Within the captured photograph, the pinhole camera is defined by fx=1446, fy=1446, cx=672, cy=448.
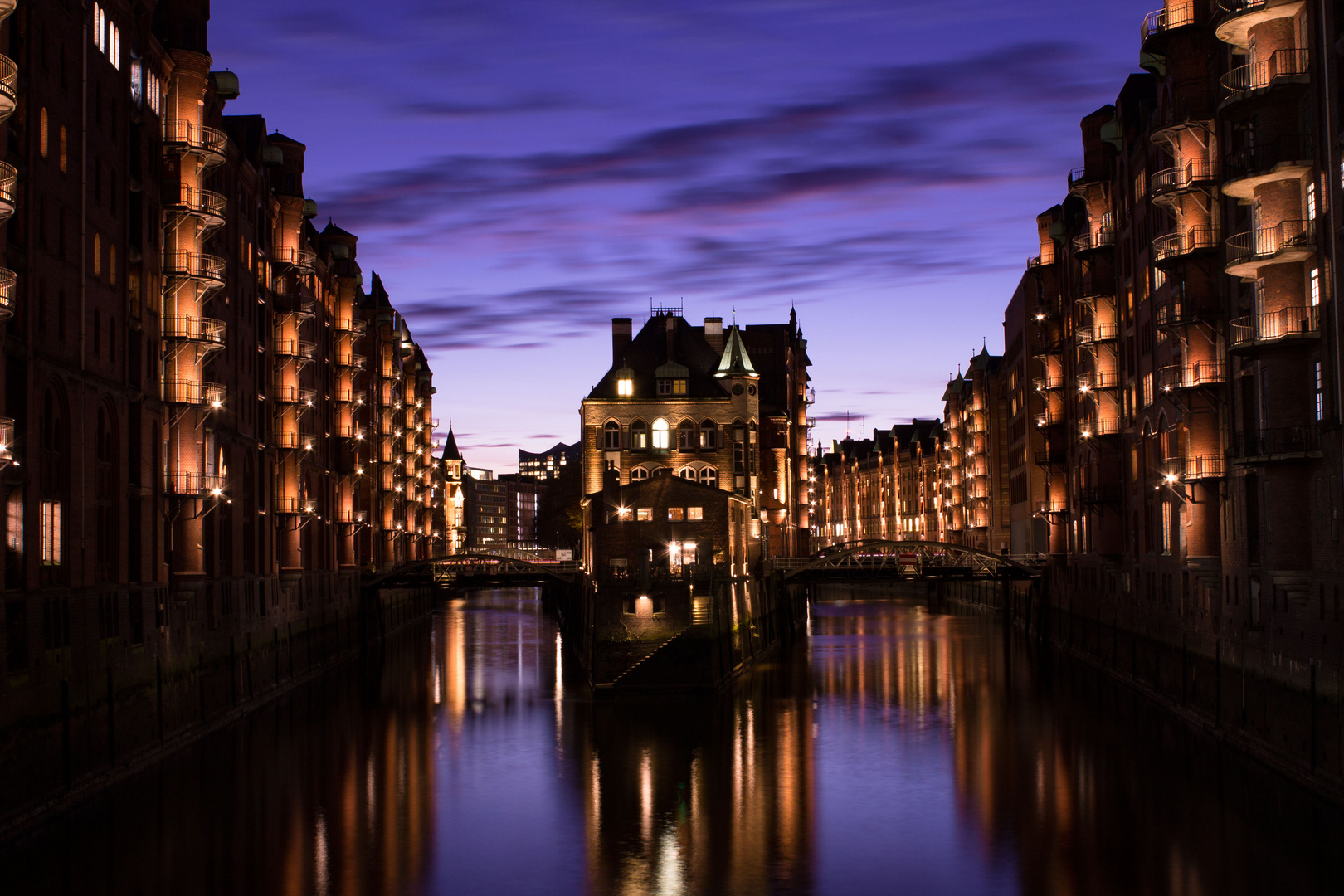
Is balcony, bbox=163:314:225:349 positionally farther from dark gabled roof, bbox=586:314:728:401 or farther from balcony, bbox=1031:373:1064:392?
balcony, bbox=1031:373:1064:392

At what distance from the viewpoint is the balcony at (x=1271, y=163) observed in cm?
4025

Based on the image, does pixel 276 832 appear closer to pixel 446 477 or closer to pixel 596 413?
pixel 596 413

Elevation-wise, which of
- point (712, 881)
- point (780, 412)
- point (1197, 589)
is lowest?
point (712, 881)

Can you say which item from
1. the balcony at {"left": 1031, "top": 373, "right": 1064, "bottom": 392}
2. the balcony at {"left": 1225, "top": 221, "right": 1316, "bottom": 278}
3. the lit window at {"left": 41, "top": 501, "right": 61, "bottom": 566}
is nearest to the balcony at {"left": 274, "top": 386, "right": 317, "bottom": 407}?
the lit window at {"left": 41, "top": 501, "right": 61, "bottom": 566}

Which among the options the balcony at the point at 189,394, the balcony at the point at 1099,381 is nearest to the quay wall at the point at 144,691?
the balcony at the point at 189,394

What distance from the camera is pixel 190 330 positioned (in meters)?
52.1

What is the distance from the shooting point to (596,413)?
317 ft

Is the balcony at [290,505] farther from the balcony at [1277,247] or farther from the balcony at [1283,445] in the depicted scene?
the balcony at [1277,247]

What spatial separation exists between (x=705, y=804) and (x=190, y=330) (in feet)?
83.4

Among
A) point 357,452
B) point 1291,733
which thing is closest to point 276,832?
point 1291,733

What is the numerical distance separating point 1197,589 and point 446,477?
5949 inches

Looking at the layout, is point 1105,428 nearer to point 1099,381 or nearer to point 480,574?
point 1099,381

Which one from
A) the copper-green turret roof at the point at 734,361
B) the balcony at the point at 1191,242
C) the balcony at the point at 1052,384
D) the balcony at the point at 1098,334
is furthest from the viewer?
the copper-green turret roof at the point at 734,361

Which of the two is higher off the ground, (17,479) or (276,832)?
(17,479)
